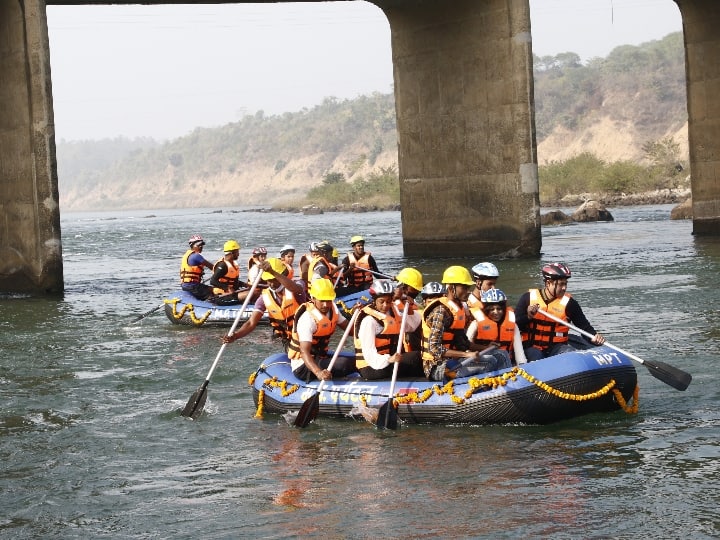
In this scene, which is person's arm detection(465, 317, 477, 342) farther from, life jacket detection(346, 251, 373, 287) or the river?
life jacket detection(346, 251, 373, 287)

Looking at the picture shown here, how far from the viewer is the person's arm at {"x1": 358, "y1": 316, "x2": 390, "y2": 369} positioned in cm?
1159

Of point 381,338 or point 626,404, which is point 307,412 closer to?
point 381,338

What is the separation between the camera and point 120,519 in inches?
356

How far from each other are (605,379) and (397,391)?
1.90m

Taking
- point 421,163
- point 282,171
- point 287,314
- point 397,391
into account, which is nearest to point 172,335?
point 287,314

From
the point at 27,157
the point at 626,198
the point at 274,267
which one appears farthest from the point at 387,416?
the point at 626,198

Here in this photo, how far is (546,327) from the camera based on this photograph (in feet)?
38.4

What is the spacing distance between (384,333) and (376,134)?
13620 centimetres

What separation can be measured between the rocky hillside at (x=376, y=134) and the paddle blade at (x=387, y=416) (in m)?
70.9

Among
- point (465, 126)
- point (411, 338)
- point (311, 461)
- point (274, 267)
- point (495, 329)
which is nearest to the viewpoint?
point (311, 461)

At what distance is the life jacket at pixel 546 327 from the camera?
38.0 ft

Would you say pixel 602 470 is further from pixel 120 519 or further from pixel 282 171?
pixel 282 171

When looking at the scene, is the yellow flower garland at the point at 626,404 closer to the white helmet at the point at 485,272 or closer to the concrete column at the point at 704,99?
the white helmet at the point at 485,272

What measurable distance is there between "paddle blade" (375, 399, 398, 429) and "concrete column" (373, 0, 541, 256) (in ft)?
57.8
